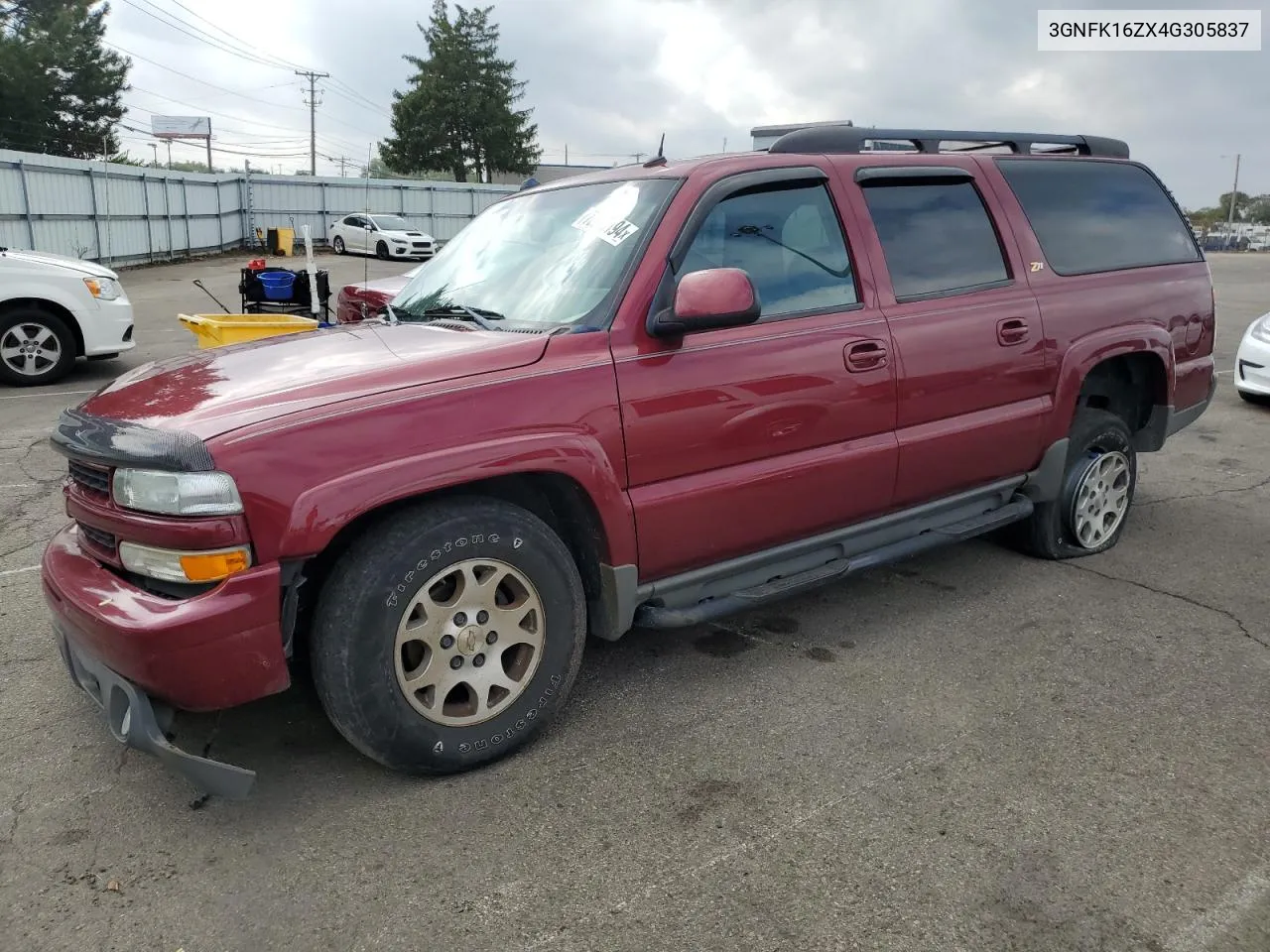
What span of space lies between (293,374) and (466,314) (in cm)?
76

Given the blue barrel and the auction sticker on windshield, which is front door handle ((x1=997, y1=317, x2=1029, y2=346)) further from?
the blue barrel

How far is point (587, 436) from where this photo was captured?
2889 millimetres

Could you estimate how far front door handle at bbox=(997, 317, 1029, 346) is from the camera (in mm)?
3959

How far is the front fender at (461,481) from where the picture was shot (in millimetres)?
2475

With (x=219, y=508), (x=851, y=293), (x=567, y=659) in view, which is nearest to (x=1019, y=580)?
(x=851, y=293)

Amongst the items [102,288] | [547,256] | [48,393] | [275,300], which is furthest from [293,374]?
[102,288]

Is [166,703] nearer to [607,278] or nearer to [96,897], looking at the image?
[96,897]

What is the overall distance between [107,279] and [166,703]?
8.36 meters

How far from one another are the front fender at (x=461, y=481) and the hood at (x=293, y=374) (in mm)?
231

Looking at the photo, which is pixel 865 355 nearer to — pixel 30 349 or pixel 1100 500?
pixel 1100 500

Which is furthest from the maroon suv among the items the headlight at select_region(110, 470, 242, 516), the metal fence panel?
the metal fence panel

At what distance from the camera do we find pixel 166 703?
2527mm

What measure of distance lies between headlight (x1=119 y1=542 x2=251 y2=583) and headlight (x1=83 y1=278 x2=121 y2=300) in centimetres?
802

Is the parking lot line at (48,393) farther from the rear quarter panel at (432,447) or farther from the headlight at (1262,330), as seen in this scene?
the headlight at (1262,330)
